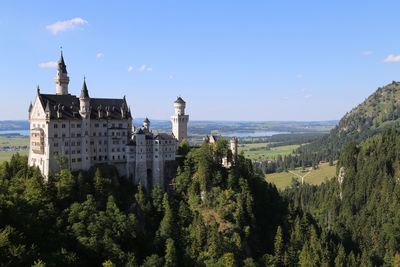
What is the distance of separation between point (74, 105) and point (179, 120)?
31080 mm

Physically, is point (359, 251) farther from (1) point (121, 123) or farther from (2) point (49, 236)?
(2) point (49, 236)

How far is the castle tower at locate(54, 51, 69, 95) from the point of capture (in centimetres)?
12331

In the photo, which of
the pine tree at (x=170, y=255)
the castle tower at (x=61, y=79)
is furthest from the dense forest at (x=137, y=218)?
the castle tower at (x=61, y=79)

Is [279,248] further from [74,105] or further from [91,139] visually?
[74,105]

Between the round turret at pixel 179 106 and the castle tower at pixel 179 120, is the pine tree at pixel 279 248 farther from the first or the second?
the round turret at pixel 179 106

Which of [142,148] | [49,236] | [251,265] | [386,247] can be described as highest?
[142,148]

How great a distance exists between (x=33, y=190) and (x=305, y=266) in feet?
215

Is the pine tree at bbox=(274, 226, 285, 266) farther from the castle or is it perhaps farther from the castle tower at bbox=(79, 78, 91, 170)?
the castle tower at bbox=(79, 78, 91, 170)

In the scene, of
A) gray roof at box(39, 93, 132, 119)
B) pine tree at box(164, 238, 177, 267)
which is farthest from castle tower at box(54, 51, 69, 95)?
pine tree at box(164, 238, 177, 267)

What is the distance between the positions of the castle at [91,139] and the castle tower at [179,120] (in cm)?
835

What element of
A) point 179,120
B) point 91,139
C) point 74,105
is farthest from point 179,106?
point 74,105

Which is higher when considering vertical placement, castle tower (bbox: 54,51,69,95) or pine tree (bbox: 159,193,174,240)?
castle tower (bbox: 54,51,69,95)

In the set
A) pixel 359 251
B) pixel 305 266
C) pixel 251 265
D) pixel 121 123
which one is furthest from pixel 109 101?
pixel 359 251

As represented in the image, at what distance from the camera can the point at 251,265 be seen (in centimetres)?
10431
